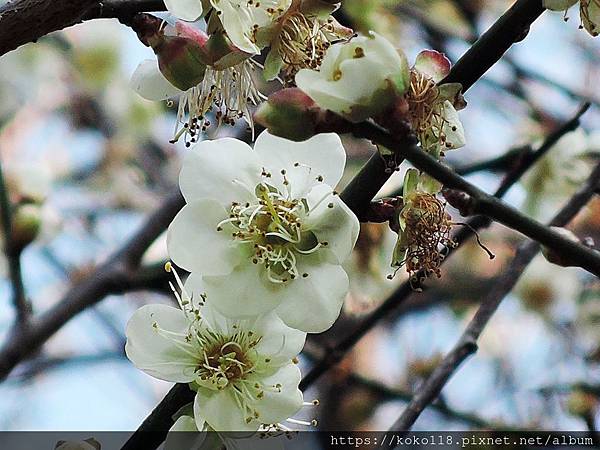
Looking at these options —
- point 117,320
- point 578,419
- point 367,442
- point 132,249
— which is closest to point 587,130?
point 578,419

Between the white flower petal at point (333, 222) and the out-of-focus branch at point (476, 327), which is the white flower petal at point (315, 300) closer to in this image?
the white flower petal at point (333, 222)

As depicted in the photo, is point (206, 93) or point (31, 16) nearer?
point (31, 16)

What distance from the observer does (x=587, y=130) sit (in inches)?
67.6

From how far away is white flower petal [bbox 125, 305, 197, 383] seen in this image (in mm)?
663

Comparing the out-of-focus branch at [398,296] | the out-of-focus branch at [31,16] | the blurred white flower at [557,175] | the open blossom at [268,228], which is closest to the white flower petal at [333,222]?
the open blossom at [268,228]

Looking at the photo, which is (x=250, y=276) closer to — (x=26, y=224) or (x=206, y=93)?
(x=206, y=93)

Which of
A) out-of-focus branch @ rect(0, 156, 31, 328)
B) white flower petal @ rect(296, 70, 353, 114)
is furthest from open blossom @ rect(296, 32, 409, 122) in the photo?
out-of-focus branch @ rect(0, 156, 31, 328)

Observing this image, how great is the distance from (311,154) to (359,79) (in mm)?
144

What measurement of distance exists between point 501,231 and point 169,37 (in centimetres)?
153

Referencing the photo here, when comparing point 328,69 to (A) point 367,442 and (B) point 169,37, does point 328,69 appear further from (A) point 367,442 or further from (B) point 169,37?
(A) point 367,442

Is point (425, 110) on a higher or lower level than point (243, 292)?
higher

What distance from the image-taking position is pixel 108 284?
1.31m

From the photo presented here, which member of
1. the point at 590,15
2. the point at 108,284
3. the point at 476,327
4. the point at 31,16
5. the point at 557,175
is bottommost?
the point at 108,284

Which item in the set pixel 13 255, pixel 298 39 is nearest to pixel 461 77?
pixel 298 39
